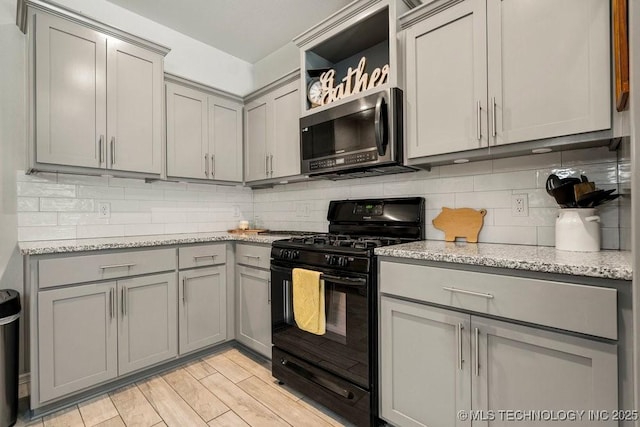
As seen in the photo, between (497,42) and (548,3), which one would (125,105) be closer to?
(497,42)

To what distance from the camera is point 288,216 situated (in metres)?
3.09

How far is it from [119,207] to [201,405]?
65.9 inches

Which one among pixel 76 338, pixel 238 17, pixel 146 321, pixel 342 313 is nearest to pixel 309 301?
pixel 342 313

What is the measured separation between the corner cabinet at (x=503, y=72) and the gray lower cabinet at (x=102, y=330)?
2.03 metres

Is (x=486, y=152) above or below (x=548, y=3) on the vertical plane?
below

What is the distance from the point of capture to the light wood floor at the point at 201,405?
174 cm

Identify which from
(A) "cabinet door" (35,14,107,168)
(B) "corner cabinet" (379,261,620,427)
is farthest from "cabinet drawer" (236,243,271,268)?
(A) "cabinet door" (35,14,107,168)

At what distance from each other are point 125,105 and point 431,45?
214cm

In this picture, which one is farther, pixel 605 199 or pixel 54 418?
pixel 54 418

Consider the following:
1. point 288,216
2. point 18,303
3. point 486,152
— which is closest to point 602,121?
point 486,152

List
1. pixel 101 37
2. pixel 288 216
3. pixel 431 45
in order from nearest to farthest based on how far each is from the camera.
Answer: pixel 431 45, pixel 101 37, pixel 288 216

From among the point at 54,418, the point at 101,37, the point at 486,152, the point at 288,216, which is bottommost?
the point at 54,418

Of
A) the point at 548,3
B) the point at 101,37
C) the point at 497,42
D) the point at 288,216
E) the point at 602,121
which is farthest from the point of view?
the point at 288,216

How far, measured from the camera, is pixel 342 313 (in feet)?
5.71
